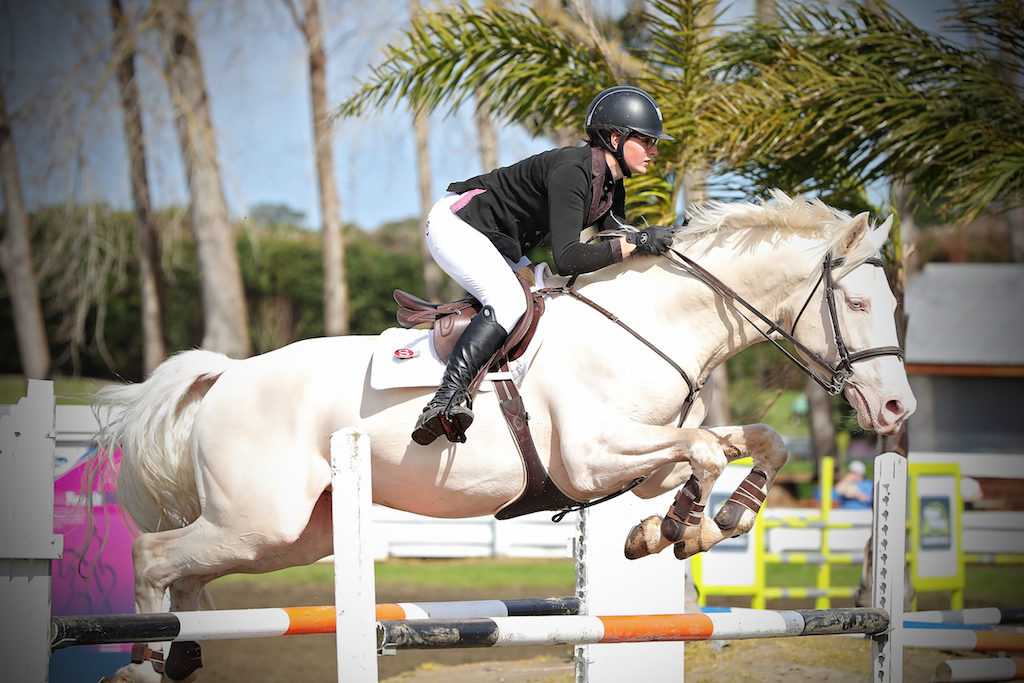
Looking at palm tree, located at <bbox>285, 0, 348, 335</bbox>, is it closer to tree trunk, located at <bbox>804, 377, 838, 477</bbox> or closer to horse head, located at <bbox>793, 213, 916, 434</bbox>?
tree trunk, located at <bbox>804, 377, 838, 477</bbox>

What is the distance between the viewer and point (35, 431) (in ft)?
8.82

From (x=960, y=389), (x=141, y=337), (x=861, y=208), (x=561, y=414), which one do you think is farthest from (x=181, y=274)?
(x=561, y=414)

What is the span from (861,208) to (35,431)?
17.7 ft

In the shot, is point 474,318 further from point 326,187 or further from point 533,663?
point 326,187

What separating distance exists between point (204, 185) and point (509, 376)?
1000 centimetres

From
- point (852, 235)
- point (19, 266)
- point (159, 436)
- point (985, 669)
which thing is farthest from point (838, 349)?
point (19, 266)

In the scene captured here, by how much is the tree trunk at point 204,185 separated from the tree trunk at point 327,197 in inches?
68.8

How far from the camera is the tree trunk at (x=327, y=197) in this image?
13.8 m

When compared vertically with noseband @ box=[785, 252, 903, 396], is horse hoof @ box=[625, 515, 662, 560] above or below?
below

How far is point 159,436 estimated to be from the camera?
3844 millimetres

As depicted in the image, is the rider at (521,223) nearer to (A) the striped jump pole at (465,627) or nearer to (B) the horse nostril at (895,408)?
(A) the striped jump pole at (465,627)

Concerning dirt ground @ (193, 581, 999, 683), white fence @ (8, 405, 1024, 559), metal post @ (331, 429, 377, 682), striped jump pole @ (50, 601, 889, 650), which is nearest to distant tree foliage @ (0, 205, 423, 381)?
white fence @ (8, 405, 1024, 559)

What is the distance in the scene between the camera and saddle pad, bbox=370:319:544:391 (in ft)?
11.1

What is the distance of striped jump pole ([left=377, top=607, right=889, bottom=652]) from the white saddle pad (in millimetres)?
860
